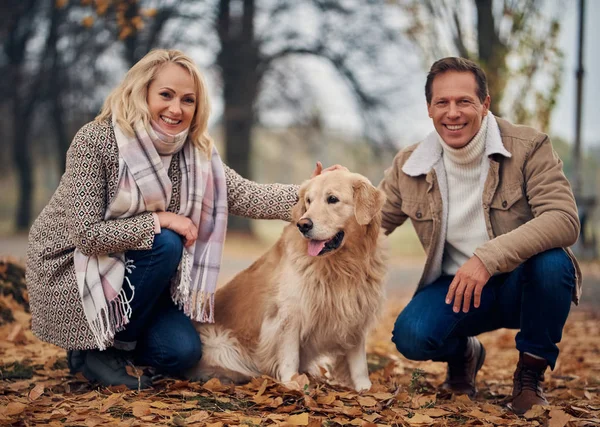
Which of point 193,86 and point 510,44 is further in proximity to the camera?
point 510,44

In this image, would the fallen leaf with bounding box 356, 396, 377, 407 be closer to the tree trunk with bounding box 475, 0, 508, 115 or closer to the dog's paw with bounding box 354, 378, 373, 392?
the dog's paw with bounding box 354, 378, 373, 392

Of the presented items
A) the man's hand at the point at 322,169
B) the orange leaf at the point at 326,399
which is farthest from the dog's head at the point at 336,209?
the orange leaf at the point at 326,399

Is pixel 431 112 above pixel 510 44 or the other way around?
the other way around

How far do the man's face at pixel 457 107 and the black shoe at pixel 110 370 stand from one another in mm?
1965

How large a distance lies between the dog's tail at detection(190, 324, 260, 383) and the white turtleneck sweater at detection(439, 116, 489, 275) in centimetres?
128

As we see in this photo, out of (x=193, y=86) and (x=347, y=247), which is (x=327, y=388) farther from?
(x=193, y=86)

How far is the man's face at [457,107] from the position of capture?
3.14 m

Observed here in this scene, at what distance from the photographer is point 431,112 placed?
327 cm

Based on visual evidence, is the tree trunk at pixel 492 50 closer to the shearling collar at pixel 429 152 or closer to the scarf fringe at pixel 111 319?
the shearling collar at pixel 429 152

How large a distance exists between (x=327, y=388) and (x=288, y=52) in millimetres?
12440

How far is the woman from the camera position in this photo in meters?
3.07

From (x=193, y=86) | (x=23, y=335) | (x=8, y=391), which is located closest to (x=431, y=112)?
(x=193, y=86)

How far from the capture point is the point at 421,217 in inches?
134

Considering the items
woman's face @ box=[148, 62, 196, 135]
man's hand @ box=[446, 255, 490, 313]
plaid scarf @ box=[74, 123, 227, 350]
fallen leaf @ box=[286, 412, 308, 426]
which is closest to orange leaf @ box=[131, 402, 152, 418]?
plaid scarf @ box=[74, 123, 227, 350]
